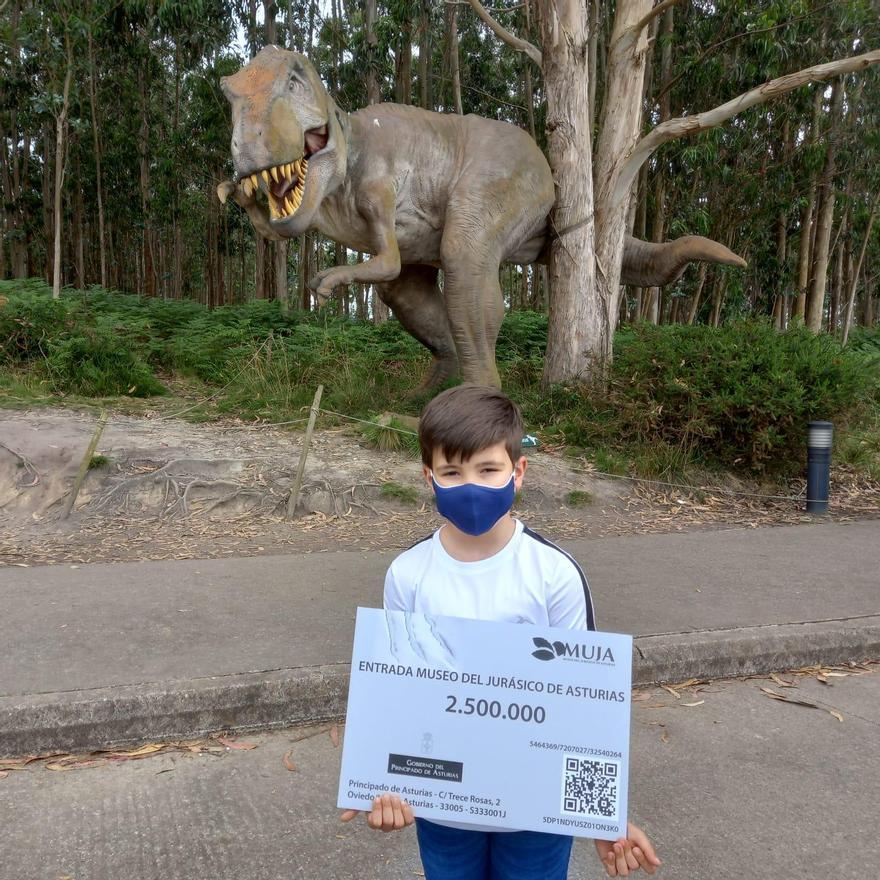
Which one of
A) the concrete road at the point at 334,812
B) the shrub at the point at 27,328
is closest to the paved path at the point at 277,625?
the concrete road at the point at 334,812

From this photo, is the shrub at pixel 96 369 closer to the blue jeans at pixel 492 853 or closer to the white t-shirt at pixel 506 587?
the white t-shirt at pixel 506 587

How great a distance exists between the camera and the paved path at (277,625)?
10.5ft

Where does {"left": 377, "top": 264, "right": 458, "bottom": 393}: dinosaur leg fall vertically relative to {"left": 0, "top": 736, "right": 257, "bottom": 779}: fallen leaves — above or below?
above

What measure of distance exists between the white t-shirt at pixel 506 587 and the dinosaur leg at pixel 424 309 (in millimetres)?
6208

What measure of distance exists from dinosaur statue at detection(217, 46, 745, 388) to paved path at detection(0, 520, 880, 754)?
235 centimetres

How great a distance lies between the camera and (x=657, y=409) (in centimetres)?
747

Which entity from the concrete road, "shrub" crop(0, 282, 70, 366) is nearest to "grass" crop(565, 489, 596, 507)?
the concrete road

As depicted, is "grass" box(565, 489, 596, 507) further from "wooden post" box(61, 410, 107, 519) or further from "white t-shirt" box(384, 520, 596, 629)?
"white t-shirt" box(384, 520, 596, 629)

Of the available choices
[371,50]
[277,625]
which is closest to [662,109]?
[371,50]

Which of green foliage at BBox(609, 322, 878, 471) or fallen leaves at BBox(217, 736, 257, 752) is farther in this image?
green foliage at BBox(609, 322, 878, 471)

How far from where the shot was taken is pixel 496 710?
1597 millimetres

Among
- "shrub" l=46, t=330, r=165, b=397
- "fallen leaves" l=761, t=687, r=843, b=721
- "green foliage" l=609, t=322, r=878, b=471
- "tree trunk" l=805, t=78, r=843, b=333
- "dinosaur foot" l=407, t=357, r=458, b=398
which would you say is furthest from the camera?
"tree trunk" l=805, t=78, r=843, b=333

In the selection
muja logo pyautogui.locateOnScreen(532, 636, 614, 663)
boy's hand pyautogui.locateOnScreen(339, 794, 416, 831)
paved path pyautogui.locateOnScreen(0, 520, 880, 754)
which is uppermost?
muja logo pyautogui.locateOnScreen(532, 636, 614, 663)

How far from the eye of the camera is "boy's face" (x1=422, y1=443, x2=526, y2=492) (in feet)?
5.75
